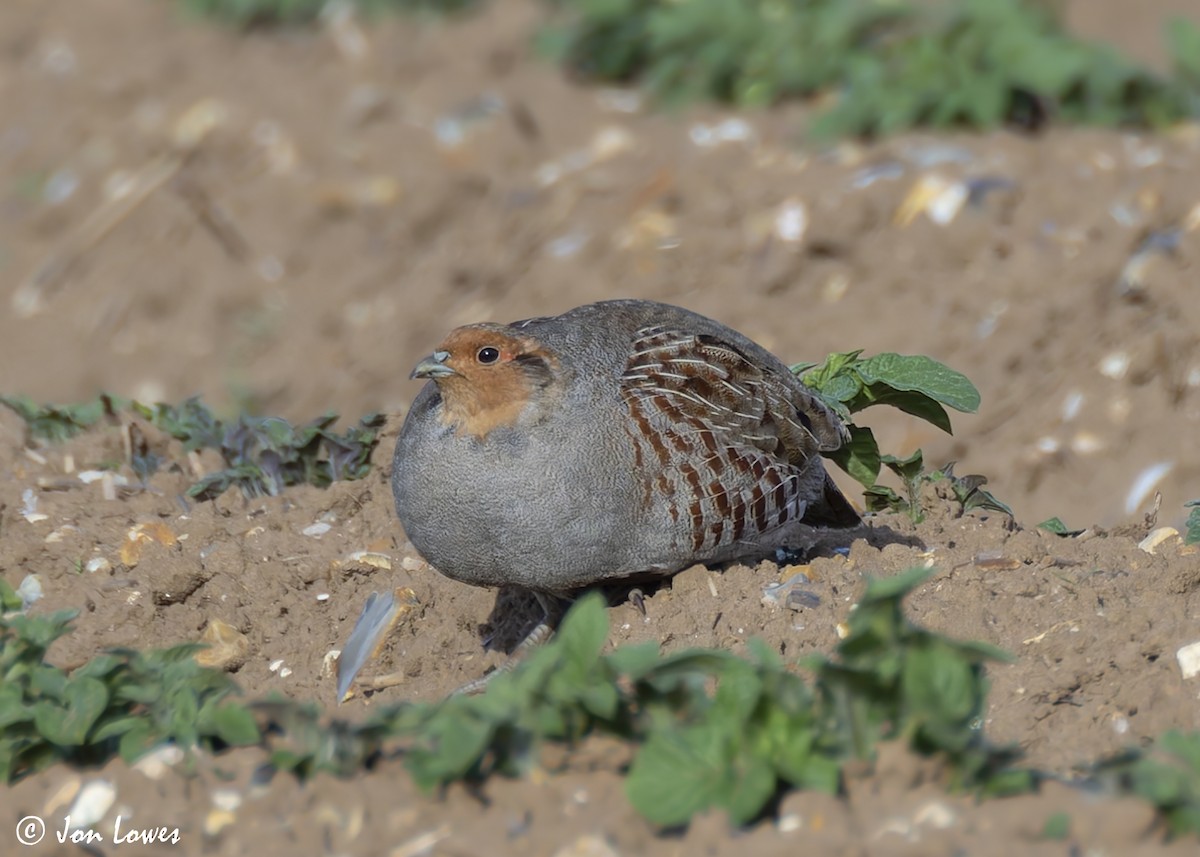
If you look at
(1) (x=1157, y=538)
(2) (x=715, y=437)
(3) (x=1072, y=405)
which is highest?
(2) (x=715, y=437)

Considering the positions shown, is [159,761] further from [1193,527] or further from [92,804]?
[1193,527]

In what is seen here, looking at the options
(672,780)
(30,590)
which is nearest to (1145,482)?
(672,780)

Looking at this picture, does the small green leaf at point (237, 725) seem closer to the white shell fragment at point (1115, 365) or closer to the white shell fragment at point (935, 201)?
the white shell fragment at point (1115, 365)

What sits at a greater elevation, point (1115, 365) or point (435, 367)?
point (435, 367)

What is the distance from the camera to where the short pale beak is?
3793 millimetres

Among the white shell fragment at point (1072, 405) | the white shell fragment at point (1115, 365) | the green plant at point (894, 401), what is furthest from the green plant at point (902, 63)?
the green plant at point (894, 401)

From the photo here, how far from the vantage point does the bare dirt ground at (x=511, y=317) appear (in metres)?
3.00

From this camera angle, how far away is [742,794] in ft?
8.95

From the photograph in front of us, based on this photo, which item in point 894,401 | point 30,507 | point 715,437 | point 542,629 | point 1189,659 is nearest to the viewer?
point 1189,659

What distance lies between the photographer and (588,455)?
388 cm

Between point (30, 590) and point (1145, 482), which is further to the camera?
point (1145, 482)

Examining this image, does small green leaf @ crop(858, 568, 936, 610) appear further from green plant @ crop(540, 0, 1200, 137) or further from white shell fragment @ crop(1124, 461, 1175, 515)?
green plant @ crop(540, 0, 1200, 137)

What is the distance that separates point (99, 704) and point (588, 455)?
129 centimetres

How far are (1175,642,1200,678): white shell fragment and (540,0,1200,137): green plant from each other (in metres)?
4.36
